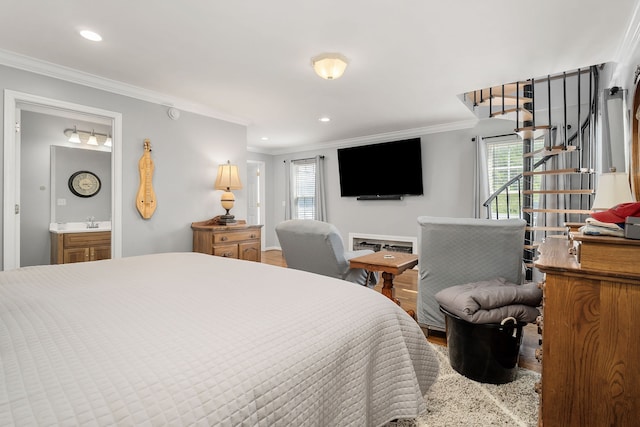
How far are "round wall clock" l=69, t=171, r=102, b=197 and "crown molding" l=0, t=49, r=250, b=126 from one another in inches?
80.4

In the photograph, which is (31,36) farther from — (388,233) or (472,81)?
(388,233)

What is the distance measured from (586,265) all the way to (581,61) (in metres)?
2.71

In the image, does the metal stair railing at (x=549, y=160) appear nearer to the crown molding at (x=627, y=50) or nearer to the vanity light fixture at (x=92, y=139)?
the crown molding at (x=627, y=50)

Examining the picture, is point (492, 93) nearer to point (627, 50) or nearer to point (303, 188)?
point (627, 50)

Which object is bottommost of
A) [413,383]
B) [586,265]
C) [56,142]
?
[413,383]

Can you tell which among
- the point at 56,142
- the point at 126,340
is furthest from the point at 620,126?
the point at 56,142

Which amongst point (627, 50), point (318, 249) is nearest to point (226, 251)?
point (318, 249)

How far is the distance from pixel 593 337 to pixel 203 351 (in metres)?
1.35

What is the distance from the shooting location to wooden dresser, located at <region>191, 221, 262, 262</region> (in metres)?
3.77

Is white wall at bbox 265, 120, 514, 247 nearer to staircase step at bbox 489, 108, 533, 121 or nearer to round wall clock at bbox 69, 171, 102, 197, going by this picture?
staircase step at bbox 489, 108, 533, 121

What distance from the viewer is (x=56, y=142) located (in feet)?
14.5

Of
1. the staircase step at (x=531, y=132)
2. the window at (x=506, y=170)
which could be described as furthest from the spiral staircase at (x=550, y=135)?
the window at (x=506, y=170)

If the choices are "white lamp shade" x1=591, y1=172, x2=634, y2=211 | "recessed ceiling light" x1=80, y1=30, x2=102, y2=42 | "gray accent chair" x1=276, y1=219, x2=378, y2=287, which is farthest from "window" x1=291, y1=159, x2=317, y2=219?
"white lamp shade" x1=591, y1=172, x2=634, y2=211

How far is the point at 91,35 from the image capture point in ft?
7.81
